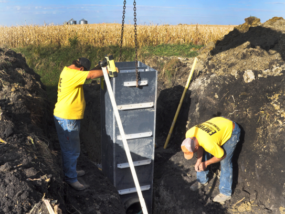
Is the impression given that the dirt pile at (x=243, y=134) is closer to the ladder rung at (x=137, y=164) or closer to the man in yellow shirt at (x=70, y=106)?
the ladder rung at (x=137, y=164)

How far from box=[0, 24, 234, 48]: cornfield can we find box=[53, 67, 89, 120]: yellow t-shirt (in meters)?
8.23

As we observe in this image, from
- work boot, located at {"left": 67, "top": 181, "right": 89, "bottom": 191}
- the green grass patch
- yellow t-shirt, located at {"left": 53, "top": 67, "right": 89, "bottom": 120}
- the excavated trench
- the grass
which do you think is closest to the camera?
the excavated trench

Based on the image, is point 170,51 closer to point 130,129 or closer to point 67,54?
point 67,54

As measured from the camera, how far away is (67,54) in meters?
10.7

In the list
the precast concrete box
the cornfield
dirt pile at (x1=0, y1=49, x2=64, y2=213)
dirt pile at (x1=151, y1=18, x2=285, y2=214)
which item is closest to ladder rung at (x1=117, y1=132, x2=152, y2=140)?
the precast concrete box

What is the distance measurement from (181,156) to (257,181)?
1778 mm

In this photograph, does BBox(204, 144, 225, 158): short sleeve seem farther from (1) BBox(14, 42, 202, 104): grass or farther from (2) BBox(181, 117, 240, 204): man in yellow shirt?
(1) BBox(14, 42, 202, 104): grass

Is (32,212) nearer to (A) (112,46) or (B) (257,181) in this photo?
(B) (257,181)

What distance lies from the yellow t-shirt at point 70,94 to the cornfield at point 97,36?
Result: 324 inches

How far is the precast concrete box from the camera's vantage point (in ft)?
12.5

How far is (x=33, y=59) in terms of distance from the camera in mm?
10422

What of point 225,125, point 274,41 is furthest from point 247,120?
point 274,41

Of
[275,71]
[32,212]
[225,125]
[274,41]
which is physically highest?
[274,41]

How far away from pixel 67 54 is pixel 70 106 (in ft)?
25.6
